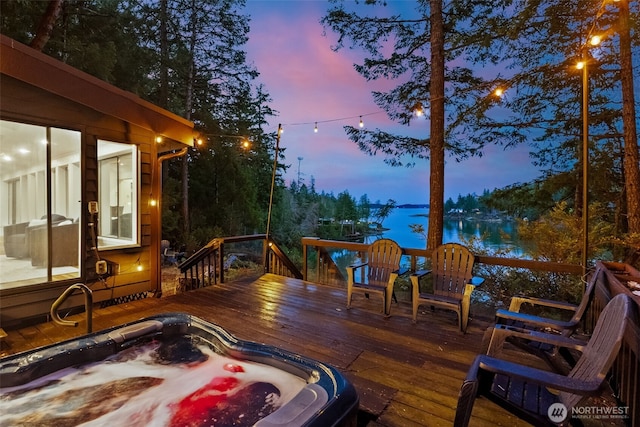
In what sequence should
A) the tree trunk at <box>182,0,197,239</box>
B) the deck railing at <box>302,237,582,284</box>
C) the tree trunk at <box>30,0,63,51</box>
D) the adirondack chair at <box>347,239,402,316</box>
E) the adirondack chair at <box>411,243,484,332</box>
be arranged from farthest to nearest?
1. the tree trunk at <box>182,0,197,239</box>
2. the tree trunk at <box>30,0,63,51</box>
3. the adirondack chair at <box>347,239,402,316</box>
4. the deck railing at <box>302,237,582,284</box>
5. the adirondack chair at <box>411,243,484,332</box>

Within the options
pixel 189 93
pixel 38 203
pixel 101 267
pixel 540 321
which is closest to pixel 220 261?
pixel 101 267

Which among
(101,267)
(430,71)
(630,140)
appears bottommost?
(101,267)

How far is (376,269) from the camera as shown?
13.5ft

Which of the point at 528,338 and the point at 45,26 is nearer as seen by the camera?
the point at 528,338

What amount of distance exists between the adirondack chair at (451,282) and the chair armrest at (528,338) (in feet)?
3.73

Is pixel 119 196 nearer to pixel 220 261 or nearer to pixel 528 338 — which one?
pixel 220 261

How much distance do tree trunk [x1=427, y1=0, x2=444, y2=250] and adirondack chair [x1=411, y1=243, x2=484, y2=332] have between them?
2.34 m

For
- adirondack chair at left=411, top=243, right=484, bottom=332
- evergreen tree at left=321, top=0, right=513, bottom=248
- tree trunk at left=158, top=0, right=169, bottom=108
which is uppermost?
tree trunk at left=158, top=0, right=169, bottom=108

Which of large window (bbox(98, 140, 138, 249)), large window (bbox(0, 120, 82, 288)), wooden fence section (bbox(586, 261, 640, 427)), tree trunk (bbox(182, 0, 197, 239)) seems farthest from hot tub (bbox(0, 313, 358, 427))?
tree trunk (bbox(182, 0, 197, 239))

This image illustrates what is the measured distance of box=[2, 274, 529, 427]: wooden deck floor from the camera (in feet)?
6.72

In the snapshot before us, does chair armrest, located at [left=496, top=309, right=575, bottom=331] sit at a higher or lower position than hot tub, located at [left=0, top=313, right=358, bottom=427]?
higher

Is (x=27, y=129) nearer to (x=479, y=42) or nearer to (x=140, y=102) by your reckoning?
(x=140, y=102)

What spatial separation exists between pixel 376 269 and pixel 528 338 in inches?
91.1

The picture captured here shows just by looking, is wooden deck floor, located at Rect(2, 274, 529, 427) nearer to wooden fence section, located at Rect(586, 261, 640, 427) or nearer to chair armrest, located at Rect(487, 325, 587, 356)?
chair armrest, located at Rect(487, 325, 587, 356)
